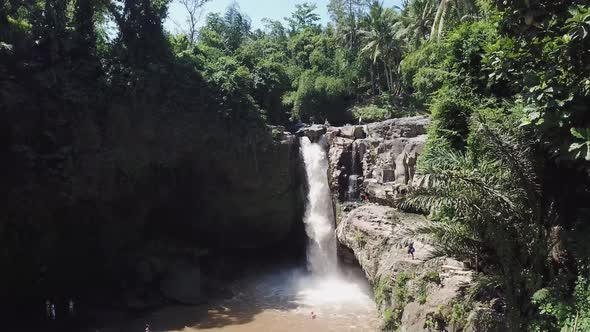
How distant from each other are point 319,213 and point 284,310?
6401 millimetres

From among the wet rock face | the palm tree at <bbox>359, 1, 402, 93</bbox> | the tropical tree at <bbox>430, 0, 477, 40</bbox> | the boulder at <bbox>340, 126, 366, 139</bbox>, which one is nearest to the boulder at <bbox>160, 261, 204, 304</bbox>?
the wet rock face

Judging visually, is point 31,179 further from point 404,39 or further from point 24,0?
point 404,39

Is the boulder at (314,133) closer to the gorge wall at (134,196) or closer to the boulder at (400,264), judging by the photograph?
the gorge wall at (134,196)

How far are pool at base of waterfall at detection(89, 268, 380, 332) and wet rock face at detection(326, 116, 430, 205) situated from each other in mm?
4191

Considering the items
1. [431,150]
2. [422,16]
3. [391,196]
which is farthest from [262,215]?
[422,16]

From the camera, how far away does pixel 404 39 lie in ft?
123

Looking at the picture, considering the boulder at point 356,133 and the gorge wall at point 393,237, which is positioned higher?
the boulder at point 356,133

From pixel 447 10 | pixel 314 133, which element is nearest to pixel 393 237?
pixel 314 133

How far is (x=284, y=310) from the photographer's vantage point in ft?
59.5

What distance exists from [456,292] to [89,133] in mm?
17089

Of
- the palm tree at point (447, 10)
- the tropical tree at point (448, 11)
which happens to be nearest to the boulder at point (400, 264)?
the tropical tree at point (448, 11)

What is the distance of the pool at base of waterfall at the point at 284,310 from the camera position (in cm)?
1656

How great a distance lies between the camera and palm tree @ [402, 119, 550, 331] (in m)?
8.37

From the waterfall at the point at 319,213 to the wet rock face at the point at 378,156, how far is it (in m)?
0.99
